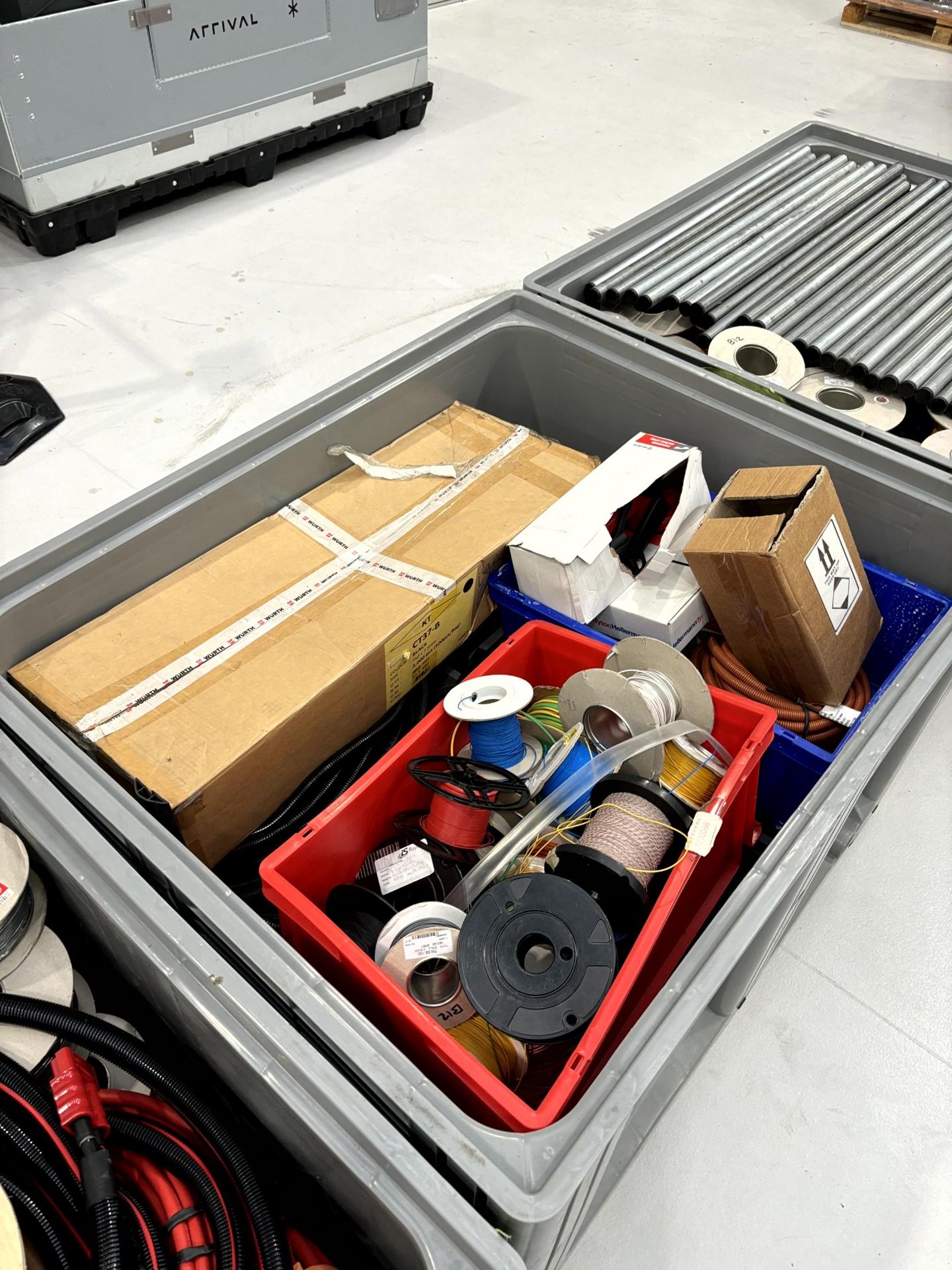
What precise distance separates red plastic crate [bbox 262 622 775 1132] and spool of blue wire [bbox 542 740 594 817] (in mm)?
148

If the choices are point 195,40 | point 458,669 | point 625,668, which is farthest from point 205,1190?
point 195,40

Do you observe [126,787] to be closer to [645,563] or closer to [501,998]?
[501,998]

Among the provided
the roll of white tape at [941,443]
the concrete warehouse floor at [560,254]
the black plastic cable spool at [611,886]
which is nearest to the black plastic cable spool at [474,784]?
the black plastic cable spool at [611,886]

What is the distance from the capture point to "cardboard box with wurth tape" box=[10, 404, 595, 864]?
130 cm

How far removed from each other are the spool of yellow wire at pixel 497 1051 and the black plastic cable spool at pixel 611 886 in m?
0.17

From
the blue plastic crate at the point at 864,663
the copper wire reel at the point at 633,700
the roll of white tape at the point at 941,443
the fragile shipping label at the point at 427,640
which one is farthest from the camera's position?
the roll of white tape at the point at 941,443

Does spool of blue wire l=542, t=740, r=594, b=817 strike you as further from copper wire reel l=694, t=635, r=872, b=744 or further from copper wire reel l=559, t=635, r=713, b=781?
copper wire reel l=694, t=635, r=872, b=744

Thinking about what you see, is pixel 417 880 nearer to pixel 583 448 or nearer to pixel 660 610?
pixel 660 610

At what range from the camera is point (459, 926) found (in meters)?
1.11

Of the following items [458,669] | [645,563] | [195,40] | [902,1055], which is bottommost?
[902,1055]

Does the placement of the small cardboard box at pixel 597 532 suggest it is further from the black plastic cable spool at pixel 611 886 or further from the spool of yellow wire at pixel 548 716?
the black plastic cable spool at pixel 611 886

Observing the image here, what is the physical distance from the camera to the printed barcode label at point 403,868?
1.21 metres

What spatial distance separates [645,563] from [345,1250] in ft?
3.79

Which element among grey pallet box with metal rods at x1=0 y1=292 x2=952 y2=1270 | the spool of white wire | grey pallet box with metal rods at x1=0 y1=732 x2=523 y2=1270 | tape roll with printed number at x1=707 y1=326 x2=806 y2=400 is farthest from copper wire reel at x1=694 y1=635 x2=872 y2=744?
the spool of white wire
